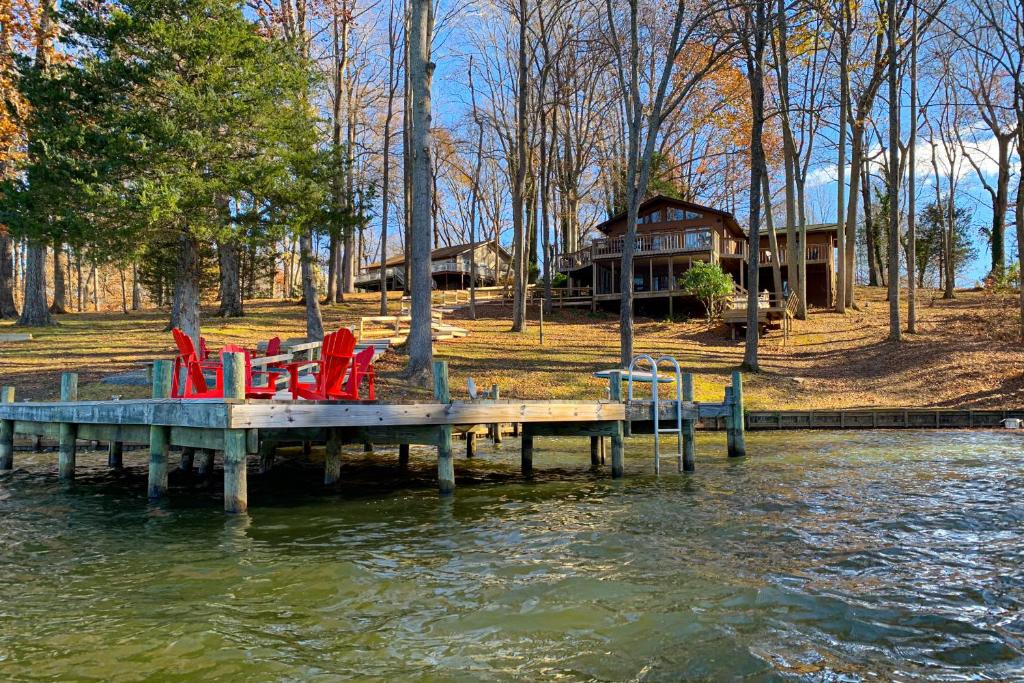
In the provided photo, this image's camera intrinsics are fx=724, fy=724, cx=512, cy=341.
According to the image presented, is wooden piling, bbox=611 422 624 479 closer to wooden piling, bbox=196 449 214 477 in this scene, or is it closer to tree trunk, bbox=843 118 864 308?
wooden piling, bbox=196 449 214 477

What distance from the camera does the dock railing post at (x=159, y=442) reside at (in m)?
10.1

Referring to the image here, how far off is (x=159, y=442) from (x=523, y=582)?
6.24 m

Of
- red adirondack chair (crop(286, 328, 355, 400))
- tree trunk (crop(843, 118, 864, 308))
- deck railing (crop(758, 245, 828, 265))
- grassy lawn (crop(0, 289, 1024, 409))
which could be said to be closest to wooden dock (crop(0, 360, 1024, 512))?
red adirondack chair (crop(286, 328, 355, 400))

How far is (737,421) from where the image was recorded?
1458 centimetres

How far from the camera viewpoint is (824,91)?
37219 mm

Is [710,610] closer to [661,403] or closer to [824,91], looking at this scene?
[661,403]

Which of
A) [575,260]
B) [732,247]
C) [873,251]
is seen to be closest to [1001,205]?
[873,251]

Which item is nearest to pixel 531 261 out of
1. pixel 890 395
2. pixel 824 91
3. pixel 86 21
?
pixel 824 91

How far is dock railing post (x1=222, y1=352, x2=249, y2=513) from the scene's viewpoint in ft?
27.9

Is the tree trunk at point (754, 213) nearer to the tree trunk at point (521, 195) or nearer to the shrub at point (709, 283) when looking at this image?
the shrub at point (709, 283)

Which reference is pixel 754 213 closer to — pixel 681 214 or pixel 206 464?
pixel 681 214

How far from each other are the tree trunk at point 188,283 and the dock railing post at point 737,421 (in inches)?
542

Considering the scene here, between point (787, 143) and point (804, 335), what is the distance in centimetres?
909

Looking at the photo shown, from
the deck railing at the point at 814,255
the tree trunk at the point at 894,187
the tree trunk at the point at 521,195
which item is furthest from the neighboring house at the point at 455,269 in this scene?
the tree trunk at the point at 894,187
